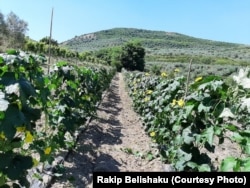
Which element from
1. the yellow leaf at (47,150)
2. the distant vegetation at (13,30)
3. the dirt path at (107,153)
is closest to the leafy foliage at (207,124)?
the dirt path at (107,153)

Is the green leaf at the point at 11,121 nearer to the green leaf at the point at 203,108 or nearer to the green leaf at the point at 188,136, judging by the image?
the green leaf at the point at 203,108

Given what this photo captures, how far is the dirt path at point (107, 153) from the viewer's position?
527cm

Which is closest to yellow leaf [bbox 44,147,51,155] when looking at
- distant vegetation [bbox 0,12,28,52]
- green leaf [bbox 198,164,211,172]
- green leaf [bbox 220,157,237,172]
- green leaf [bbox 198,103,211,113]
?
green leaf [bbox 198,164,211,172]

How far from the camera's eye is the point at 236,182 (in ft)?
7.86

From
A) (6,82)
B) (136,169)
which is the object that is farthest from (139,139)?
(6,82)

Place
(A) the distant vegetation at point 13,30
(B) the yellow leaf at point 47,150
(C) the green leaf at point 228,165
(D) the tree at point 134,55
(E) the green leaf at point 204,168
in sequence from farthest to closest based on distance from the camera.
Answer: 1. (D) the tree at point 134,55
2. (A) the distant vegetation at point 13,30
3. (B) the yellow leaf at point 47,150
4. (E) the green leaf at point 204,168
5. (C) the green leaf at point 228,165

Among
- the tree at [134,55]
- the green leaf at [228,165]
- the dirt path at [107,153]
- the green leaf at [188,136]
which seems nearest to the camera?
the green leaf at [228,165]

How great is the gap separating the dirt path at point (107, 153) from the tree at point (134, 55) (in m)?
44.4

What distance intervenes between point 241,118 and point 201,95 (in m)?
8.90

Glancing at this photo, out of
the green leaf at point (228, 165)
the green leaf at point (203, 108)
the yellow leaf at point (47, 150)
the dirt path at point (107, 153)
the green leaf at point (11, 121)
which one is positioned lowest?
the dirt path at point (107, 153)

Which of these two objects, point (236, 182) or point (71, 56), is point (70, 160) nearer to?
point (236, 182)

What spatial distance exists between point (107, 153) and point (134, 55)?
158 feet

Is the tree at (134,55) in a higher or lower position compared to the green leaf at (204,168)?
higher

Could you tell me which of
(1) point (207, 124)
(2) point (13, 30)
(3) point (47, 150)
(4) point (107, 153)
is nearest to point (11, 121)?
(3) point (47, 150)
